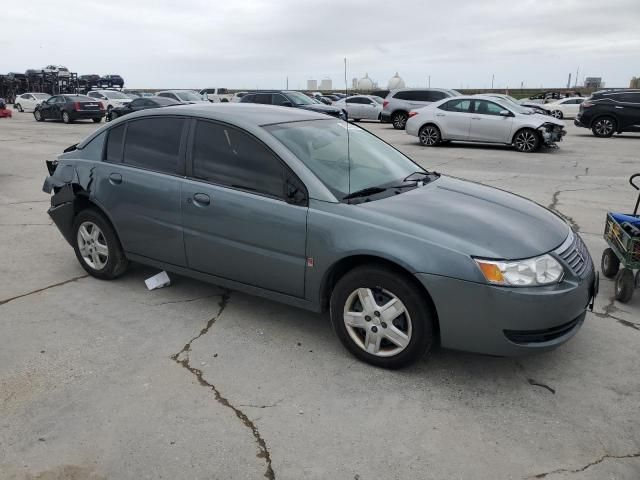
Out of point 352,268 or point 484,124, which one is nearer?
point 352,268

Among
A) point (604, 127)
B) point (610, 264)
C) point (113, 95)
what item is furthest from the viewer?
point (113, 95)

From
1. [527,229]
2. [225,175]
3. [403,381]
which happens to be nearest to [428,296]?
[403,381]

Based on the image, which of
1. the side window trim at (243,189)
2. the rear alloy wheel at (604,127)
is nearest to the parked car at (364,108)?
the rear alloy wheel at (604,127)

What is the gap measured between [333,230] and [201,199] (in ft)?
3.74

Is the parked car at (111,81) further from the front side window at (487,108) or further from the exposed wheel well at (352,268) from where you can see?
the exposed wheel well at (352,268)

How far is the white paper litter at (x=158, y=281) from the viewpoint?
4.76 m

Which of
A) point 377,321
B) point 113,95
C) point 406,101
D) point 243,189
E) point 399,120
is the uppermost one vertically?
point 406,101

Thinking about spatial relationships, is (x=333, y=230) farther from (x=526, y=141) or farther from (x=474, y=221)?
(x=526, y=141)

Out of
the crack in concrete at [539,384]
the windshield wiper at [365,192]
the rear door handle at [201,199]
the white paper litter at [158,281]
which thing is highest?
the windshield wiper at [365,192]

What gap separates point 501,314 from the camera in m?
3.00

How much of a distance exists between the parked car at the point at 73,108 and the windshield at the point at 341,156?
81.9 ft

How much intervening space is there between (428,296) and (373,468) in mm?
1041

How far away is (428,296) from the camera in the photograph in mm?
3170

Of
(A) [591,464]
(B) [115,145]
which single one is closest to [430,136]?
(B) [115,145]
